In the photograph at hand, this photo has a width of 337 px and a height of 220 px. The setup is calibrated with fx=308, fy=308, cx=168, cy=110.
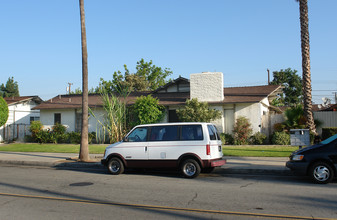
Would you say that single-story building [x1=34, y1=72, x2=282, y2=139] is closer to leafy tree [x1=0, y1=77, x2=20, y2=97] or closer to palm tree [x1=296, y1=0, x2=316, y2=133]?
palm tree [x1=296, y1=0, x2=316, y2=133]

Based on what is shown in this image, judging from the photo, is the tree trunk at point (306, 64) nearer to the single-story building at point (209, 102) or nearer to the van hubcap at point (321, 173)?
the single-story building at point (209, 102)

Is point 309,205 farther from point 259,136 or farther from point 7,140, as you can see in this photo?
point 7,140


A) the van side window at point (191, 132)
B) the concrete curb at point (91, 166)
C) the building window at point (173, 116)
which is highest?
the building window at point (173, 116)

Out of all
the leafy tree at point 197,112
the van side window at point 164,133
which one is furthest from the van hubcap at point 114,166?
the leafy tree at point 197,112

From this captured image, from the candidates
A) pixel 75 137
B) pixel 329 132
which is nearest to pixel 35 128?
pixel 75 137

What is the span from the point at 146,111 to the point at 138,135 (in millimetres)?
11510

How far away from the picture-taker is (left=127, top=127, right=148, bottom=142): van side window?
36.3ft

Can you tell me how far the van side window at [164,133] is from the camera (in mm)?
10672

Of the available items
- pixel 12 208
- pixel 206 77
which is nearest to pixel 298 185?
pixel 12 208

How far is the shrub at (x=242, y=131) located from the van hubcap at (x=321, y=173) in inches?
458

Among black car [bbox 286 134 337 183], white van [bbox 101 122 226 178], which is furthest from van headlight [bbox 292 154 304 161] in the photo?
white van [bbox 101 122 226 178]

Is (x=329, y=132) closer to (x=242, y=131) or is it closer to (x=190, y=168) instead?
(x=242, y=131)

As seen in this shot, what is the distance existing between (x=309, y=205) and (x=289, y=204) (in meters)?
0.40

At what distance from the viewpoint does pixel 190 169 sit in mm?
10438
